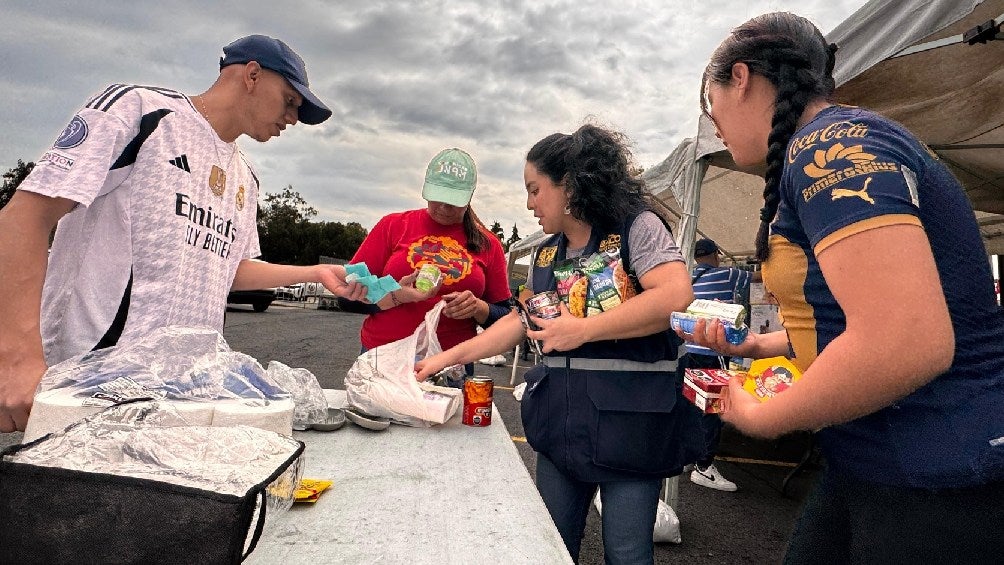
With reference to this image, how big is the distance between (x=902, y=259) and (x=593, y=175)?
3.33ft

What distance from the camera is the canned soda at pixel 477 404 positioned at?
1770 mm

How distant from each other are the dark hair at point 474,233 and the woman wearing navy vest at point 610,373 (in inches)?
34.0

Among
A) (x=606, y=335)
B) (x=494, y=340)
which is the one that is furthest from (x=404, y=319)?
(x=606, y=335)

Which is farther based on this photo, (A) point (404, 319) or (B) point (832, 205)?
(A) point (404, 319)

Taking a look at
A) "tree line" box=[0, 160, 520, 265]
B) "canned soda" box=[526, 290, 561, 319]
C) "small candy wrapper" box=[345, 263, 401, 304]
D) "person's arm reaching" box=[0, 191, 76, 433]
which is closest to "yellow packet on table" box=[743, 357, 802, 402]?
"canned soda" box=[526, 290, 561, 319]

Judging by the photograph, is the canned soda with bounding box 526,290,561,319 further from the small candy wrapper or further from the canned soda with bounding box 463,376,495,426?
the small candy wrapper

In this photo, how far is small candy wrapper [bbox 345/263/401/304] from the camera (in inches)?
72.2

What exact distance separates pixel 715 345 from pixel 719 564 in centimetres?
212

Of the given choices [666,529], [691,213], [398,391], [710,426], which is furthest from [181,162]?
[710,426]

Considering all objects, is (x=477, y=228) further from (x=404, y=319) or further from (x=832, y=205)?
(x=832, y=205)

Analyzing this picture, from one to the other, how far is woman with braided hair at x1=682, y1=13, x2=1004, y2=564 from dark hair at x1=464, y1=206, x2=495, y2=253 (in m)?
1.68

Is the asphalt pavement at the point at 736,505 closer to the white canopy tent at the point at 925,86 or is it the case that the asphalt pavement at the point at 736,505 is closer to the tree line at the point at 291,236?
the white canopy tent at the point at 925,86

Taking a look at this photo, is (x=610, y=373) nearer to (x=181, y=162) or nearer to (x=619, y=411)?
(x=619, y=411)

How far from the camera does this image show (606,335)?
147 centimetres
